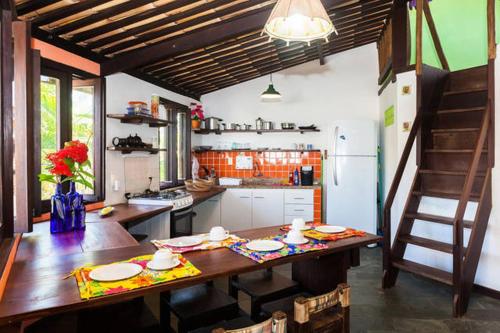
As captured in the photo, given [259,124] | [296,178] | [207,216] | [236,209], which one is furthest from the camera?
[259,124]

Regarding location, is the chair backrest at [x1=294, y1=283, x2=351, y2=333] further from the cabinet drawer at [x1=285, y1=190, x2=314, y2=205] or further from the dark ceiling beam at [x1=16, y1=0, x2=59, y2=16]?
the cabinet drawer at [x1=285, y1=190, x2=314, y2=205]

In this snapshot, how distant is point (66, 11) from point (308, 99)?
4232mm

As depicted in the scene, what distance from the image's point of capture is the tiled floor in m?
2.62

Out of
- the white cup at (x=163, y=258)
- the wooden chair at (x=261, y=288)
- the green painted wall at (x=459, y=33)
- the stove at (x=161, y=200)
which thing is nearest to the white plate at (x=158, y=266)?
the white cup at (x=163, y=258)

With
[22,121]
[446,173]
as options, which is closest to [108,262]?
[22,121]

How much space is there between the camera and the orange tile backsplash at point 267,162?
5.88 meters

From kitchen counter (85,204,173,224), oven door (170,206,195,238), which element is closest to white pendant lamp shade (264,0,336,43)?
kitchen counter (85,204,173,224)

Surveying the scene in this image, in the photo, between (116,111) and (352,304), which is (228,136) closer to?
(116,111)

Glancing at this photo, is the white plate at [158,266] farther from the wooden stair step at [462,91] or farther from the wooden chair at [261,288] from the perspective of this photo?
the wooden stair step at [462,91]

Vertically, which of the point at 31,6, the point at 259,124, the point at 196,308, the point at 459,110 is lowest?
the point at 196,308

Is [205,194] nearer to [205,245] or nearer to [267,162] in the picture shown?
[267,162]

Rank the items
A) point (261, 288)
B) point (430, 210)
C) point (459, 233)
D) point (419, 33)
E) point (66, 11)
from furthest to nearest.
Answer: point (430, 210)
point (419, 33)
point (459, 233)
point (66, 11)
point (261, 288)

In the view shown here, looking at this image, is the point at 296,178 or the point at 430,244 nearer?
the point at 430,244

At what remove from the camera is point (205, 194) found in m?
4.71
